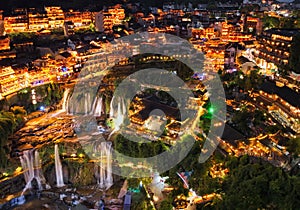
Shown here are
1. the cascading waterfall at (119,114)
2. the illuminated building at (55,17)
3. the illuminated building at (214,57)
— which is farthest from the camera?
the illuminated building at (55,17)

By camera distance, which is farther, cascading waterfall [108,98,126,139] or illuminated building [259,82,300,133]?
cascading waterfall [108,98,126,139]

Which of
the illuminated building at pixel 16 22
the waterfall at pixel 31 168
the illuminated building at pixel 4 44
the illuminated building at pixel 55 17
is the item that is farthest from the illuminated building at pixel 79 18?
the waterfall at pixel 31 168

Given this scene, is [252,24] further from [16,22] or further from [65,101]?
[16,22]

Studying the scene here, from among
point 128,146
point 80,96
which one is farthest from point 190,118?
point 80,96

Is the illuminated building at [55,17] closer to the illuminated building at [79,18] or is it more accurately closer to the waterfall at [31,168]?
the illuminated building at [79,18]

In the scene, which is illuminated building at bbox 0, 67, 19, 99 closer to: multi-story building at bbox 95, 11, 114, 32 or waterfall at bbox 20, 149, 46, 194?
waterfall at bbox 20, 149, 46, 194

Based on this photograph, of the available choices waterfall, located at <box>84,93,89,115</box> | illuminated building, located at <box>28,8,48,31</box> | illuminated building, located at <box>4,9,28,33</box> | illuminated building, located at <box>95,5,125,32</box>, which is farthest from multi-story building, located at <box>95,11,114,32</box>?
waterfall, located at <box>84,93,89,115</box>
